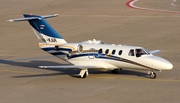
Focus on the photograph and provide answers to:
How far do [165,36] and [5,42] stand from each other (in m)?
13.4

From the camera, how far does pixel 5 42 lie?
4703 centimetres

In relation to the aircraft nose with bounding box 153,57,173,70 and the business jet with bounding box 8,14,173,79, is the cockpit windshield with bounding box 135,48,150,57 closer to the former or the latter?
the business jet with bounding box 8,14,173,79

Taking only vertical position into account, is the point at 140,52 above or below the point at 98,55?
above

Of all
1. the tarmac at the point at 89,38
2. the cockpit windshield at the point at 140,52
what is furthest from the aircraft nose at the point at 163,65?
the cockpit windshield at the point at 140,52

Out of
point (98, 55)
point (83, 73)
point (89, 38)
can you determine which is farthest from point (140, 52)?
point (89, 38)

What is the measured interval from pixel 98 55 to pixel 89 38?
569 inches

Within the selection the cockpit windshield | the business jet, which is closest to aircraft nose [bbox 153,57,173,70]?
the business jet

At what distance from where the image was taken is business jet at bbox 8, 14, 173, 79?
1235 inches

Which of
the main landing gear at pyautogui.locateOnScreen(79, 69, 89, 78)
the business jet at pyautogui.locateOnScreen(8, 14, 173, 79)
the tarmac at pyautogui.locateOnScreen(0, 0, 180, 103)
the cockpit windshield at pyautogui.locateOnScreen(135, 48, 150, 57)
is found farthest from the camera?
the main landing gear at pyautogui.locateOnScreen(79, 69, 89, 78)

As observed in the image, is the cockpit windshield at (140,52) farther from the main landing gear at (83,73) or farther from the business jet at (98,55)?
the main landing gear at (83,73)

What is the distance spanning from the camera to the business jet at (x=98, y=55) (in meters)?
31.4

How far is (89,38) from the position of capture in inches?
1845

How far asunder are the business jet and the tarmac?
0.73m

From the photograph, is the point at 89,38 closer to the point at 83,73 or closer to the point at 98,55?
the point at 98,55
